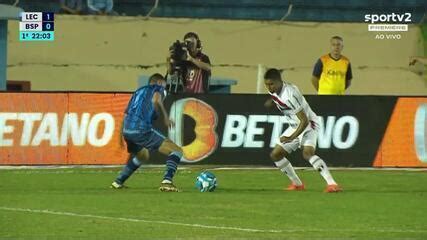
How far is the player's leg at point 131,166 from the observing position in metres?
17.8

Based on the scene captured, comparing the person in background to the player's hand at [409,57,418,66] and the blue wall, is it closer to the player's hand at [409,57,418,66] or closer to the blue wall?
the player's hand at [409,57,418,66]

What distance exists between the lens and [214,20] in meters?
30.0

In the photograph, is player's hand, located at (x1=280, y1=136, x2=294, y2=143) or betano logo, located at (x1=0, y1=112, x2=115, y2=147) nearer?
player's hand, located at (x1=280, y1=136, x2=294, y2=143)

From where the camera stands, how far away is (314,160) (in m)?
17.9

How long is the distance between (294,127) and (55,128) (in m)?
5.37

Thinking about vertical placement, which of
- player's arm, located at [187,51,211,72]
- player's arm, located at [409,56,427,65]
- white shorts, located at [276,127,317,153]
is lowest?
player's arm, located at [409,56,427,65]

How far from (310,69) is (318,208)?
14845mm

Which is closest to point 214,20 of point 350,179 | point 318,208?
point 350,179

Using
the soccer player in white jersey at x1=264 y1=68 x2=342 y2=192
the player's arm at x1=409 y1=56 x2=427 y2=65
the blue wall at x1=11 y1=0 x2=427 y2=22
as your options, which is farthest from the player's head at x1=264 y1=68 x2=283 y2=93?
the blue wall at x1=11 y1=0 x2=427 y2=22

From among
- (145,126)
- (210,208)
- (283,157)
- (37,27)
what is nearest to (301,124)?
(283,157)

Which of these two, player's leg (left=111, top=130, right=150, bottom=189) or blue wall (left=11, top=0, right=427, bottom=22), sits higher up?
blue wall (left=11, top=0, right=427, bottom=22)

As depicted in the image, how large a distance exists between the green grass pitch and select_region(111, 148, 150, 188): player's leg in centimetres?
18

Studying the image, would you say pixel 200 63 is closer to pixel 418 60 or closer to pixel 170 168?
pixel 170 168

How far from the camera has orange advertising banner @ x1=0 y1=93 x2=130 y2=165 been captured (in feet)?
71.8
